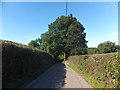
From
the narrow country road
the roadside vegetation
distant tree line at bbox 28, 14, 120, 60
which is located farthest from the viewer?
distant tree line at bbox 28, 14, 120, 60

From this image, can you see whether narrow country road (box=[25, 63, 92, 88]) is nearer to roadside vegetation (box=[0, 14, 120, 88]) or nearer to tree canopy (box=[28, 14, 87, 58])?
roadside vegetation (box=[0, 14, 120, 88])

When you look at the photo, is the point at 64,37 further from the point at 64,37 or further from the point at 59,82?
the point at 59,82

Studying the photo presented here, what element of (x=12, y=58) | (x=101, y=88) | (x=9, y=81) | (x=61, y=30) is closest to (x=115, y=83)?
(x=101, y=88)

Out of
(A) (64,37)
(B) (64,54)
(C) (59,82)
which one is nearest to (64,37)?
(A) (64,37)

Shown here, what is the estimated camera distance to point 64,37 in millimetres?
75125

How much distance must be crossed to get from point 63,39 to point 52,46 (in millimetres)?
4642

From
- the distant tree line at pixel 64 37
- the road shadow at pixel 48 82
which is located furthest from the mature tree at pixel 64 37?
the road shadow at pixel 48 82

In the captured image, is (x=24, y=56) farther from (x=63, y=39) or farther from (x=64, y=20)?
(x=64, y=20)

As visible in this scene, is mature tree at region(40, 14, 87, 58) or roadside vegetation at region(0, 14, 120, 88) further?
mature tree at region(40, 14, 87, 58)

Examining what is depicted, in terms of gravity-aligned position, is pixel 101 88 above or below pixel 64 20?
below

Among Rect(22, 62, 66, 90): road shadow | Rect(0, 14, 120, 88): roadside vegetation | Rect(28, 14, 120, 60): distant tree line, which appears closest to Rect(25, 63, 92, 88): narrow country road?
Rect(22, 62, 66, 90): road shadow

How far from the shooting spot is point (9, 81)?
42.6ft

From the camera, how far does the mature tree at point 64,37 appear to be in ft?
229

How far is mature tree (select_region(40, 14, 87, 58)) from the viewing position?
229 ft
